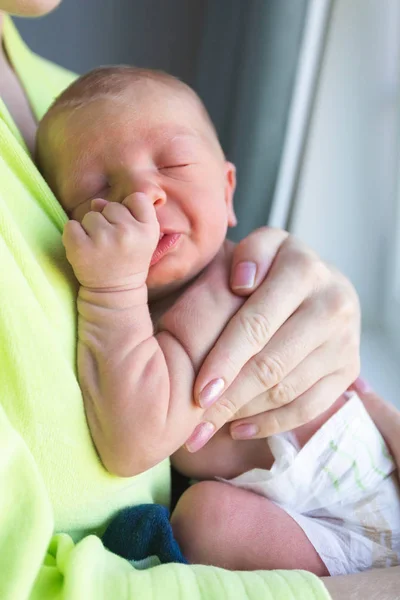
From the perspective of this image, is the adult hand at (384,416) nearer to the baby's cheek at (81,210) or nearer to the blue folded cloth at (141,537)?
the blue folded cloth at (141,537)

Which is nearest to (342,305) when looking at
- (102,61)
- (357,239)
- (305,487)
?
(305,487)

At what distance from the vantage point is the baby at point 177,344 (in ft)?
2.09

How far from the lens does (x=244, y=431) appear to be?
79cm

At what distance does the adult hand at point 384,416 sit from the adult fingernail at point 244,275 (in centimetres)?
30

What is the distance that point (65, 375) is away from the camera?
60 cm

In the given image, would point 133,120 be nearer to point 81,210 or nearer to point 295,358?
point 81,210

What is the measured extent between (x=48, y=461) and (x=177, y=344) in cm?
20

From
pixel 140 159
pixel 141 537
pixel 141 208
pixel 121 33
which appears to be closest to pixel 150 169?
pixel 140 159

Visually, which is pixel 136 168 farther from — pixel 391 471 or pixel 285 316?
pixel 391 471

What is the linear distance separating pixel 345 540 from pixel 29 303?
0.51 meters

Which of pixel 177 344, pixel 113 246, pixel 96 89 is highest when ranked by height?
pixel 96 89

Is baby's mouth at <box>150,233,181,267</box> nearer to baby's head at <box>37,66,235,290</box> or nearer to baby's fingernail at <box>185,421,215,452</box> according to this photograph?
baby's head at <box>37,66,235,290</box>

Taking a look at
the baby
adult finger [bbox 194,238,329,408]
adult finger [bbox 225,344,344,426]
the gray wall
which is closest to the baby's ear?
the baby

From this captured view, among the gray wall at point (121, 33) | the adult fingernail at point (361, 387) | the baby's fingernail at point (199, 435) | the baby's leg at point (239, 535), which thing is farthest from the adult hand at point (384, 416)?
the gray wall at point (121, 33)
